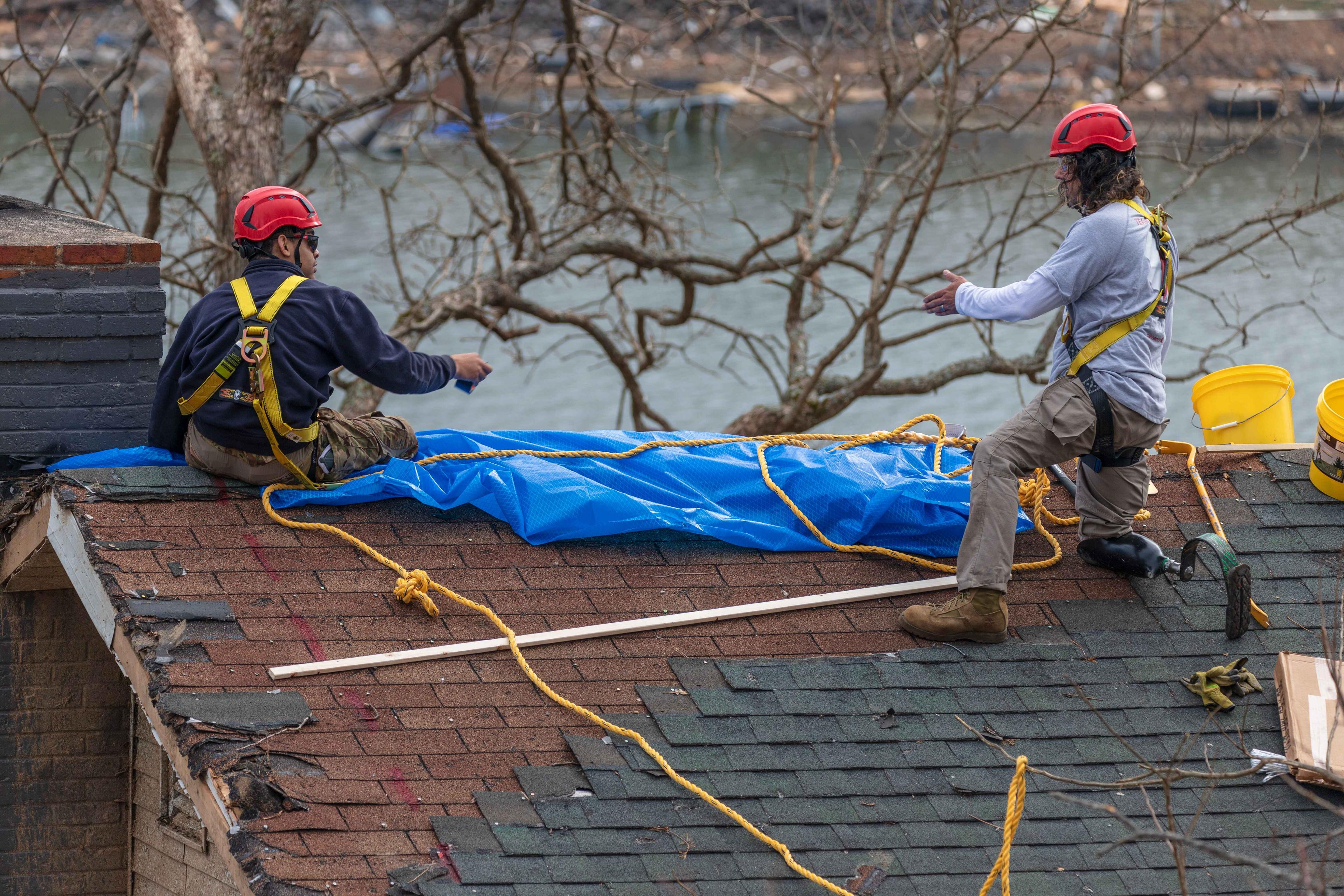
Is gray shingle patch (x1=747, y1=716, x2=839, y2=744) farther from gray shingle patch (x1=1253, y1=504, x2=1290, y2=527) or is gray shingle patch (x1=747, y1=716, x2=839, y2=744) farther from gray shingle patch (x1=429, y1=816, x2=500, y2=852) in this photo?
gray shingle patch (x1=1253, y1=504, x2=1290, y2=527)

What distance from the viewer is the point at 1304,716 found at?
411cm

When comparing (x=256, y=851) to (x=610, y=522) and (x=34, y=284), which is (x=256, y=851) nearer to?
(x=610, y=522)

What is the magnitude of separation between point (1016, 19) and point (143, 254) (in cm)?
627

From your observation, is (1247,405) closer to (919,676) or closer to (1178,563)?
(1178,563)

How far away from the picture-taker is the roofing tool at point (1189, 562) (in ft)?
15.1

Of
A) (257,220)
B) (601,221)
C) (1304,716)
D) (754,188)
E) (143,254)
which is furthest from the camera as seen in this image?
(754,188)

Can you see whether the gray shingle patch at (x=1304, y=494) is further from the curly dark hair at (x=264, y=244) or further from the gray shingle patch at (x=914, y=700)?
the curly dark hair at (x=264, y=244)

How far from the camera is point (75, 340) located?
515cm

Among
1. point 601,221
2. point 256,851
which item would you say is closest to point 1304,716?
point 256,851

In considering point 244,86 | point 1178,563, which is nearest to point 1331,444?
Answer: point 1178,563

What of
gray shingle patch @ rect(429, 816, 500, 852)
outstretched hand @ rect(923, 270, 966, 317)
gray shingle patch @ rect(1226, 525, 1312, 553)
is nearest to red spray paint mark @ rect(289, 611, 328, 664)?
gray shingle patch @ rect(429, 816, 500, 852)

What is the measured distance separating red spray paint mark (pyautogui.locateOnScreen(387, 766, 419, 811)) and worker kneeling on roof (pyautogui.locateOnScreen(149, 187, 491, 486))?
159 centimetres

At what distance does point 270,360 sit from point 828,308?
23.9 metres

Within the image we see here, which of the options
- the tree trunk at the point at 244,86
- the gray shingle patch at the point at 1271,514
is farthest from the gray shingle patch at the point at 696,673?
the tree trunk at the point at 244,86
